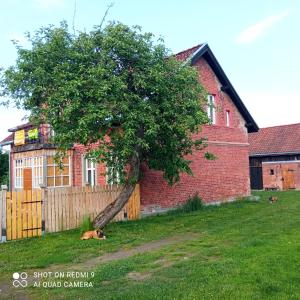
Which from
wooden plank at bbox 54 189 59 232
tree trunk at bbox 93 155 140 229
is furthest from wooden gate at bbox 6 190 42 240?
tree trunk at bbox 93 155 140 229

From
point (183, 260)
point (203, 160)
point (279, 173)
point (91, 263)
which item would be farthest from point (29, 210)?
point (279, 173)

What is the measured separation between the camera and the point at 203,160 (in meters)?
19.5

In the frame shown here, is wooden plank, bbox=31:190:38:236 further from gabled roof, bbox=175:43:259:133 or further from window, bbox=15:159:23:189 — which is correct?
window, bbox=15:159:23:189

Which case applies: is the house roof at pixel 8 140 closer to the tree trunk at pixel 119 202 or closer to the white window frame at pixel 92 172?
the white window frame at pixel 92 172

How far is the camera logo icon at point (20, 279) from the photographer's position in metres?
7.08

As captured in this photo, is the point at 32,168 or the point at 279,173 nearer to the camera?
the point at 32,168

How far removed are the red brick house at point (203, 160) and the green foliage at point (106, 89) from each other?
17.8ft

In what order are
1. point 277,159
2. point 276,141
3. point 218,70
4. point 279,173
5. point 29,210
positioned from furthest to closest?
1. point 276,141
2. point 277,159
3. point 279,173
4. point 218,70
5. point 29,210

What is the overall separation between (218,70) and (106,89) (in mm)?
11810

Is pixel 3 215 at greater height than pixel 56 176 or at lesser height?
lesser

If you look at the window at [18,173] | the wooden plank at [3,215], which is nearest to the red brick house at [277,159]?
the window at [18,173]

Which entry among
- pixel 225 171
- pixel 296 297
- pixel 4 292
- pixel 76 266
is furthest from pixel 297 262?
pixel 225 171

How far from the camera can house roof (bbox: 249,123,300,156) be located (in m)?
32.4

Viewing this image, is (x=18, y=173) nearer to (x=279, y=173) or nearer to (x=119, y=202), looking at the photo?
(x=119, y=202)
